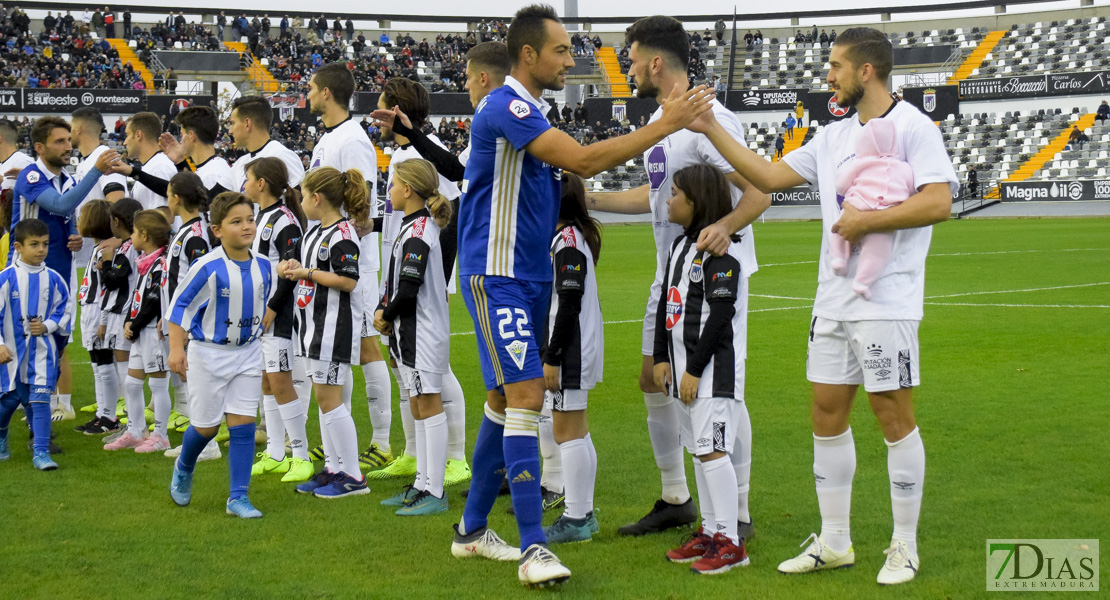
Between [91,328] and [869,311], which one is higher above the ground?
[869,311]

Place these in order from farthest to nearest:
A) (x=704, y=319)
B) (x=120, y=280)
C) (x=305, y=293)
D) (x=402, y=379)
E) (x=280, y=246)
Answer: (x=120, y=280) < (x=280, y=246) < (x=402, y=379) < (x=305, y=293) < (x=704, y=319)

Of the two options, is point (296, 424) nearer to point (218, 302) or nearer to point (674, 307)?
point (218, 302)

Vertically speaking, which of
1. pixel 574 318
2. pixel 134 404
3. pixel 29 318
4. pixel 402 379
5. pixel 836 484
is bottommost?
pixel 134 404

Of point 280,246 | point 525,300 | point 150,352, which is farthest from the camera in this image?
point 150,352

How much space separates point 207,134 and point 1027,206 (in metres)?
40.3

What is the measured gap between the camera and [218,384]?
221 inches

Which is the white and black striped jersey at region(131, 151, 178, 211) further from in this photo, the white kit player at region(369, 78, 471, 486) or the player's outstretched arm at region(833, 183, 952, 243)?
the player's outstretched arm at region(833, 183, 952, 243)

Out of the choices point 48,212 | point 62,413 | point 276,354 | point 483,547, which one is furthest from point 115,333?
point 483,547

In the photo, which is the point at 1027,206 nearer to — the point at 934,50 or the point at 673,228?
the point at 934,50

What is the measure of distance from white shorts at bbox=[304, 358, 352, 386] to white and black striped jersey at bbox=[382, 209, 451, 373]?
363mm

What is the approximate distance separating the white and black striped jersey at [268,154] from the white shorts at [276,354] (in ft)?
5.08

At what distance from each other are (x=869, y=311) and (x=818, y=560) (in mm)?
1128

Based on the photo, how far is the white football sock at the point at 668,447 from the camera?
5.10m

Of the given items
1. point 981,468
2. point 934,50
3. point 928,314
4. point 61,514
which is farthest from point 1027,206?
point 61,514
